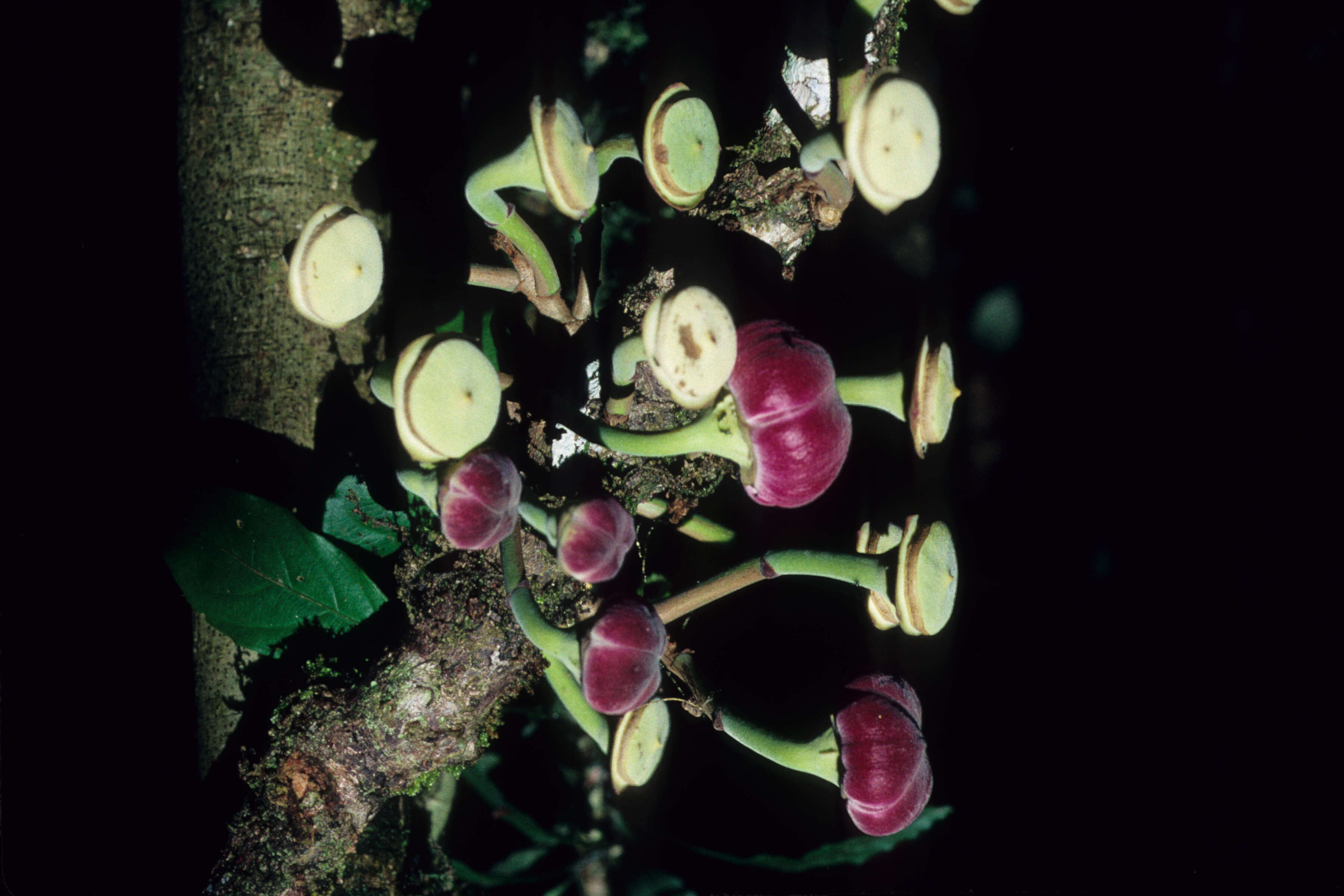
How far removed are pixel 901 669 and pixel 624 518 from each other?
0.95 meters

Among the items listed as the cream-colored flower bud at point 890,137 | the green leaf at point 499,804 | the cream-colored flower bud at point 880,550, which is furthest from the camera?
the green leaf at point 499,804

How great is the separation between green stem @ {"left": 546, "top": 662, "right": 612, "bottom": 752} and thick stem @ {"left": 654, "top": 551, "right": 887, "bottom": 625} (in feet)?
0.45

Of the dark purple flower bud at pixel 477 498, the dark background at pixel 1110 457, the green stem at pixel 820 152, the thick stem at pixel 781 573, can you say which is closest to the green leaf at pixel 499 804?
the dark background at pixel 1110 457

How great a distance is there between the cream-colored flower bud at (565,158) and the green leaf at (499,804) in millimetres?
1209

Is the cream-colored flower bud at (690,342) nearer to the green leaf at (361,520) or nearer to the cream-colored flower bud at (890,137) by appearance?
the cream-colored flower bud at (890,137)

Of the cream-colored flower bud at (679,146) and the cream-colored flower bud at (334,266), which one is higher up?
the cream-colored flower bud at (679,146)

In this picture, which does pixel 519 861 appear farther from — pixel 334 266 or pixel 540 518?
pixel 334 266

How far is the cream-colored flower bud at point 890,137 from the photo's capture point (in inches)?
31.3

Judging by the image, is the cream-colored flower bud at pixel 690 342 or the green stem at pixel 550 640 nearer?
the cream-colored flower bud at pixel 690 342

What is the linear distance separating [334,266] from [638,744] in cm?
65

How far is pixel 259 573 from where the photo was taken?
44.6 inches

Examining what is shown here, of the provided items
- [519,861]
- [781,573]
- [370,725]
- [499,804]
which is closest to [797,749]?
[781,573]

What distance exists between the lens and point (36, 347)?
1.36m

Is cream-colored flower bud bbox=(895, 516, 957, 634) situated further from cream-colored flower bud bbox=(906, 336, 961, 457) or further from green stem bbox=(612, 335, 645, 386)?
green stem bbox=(612, 335, 645, 386)
